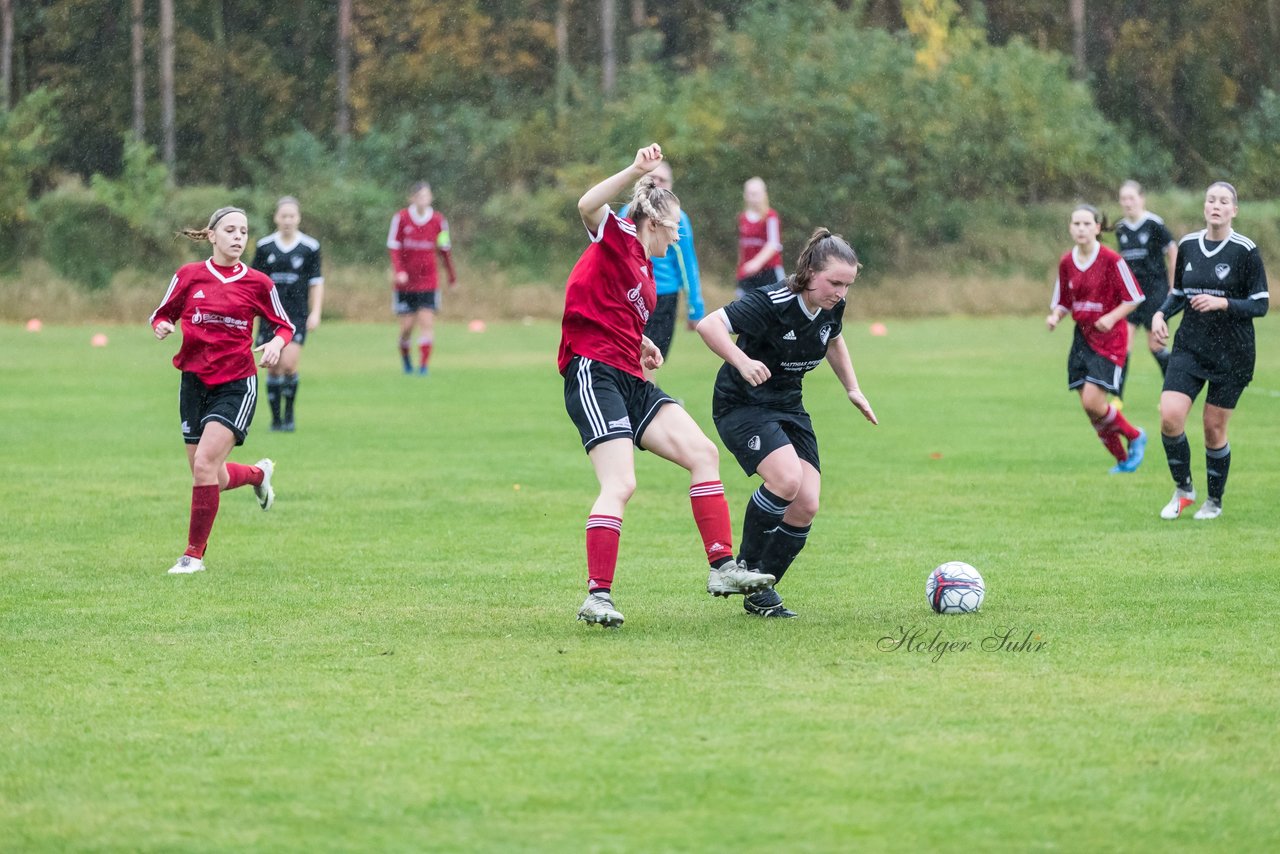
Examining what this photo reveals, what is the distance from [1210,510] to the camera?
10008 millimetres

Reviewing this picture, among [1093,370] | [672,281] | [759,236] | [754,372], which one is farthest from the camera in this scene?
[759,236]

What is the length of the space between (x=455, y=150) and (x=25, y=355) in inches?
709

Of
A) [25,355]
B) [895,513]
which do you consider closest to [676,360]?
[25,355]

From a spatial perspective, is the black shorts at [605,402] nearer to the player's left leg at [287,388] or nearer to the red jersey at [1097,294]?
the red jersey at [1097,294]

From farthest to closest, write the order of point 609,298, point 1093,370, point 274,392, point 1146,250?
1. point 1146,250
2. point 274,392
3. point 1093,370
4. point 609,298

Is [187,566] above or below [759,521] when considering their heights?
below

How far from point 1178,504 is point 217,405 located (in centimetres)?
520

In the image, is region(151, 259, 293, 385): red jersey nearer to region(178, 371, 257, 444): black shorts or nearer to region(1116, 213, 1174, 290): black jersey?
region(178, 371, 257, 444): black shorts


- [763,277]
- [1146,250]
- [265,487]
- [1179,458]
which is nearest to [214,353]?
[265,487]

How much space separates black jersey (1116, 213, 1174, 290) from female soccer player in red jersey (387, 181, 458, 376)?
26.5ft

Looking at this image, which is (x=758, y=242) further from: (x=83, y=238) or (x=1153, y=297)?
(x=83, y=238)

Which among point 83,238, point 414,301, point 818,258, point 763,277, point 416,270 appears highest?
point 818,258

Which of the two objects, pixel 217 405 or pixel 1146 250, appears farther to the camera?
pixel 1146 250

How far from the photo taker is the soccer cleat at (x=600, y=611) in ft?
21.9
